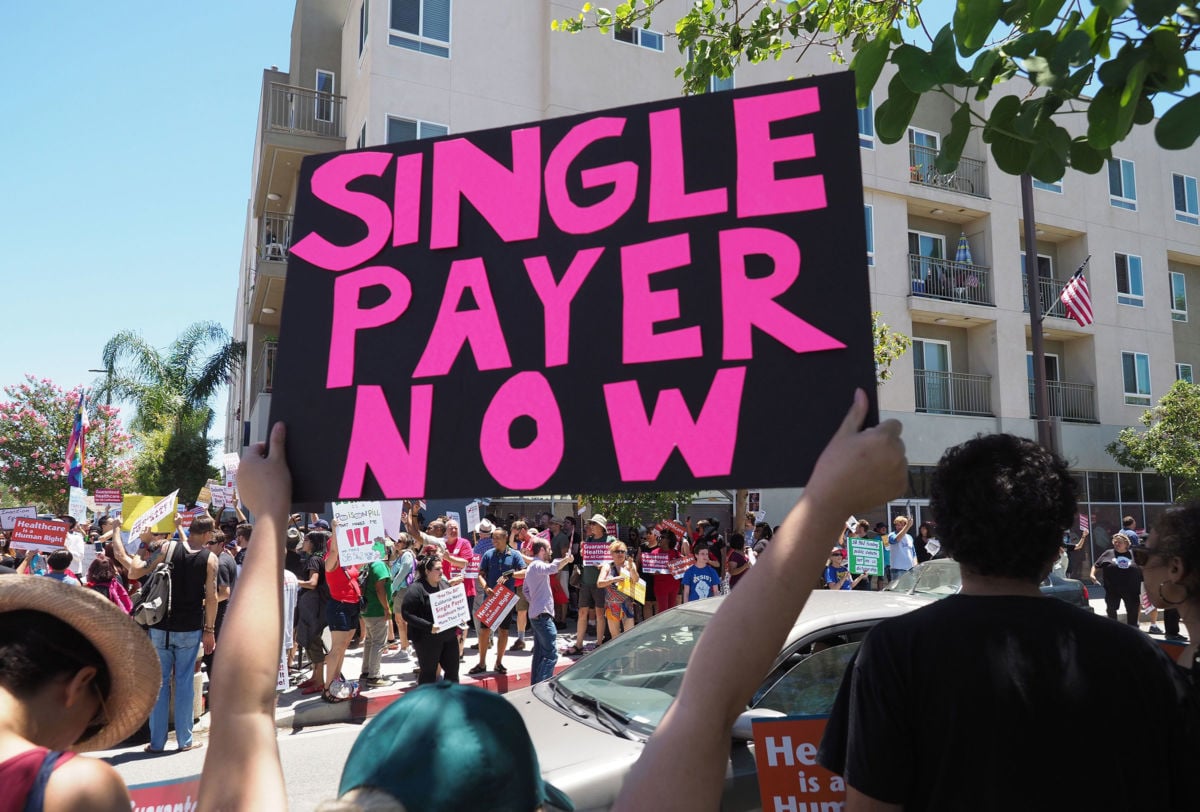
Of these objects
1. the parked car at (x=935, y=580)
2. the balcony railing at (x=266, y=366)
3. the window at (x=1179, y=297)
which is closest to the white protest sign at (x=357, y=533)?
the parked car at (x=935, y=580)

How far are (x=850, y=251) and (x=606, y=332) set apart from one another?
57 centimetres

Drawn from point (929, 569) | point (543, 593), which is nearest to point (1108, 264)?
point (929, 569)

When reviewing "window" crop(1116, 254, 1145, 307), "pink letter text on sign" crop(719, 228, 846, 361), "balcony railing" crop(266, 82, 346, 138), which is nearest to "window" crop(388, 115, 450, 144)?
"balcony railing" crop(266, 82, 346, 138)

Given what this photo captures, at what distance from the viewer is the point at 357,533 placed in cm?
978

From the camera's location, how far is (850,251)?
177cm

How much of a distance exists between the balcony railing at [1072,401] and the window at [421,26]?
19.1 metres

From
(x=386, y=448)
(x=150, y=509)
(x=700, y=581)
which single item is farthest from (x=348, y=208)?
(x=150, y=509)

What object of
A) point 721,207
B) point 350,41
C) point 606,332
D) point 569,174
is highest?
point 350,41

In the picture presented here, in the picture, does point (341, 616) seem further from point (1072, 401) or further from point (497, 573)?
point (1072, 401)

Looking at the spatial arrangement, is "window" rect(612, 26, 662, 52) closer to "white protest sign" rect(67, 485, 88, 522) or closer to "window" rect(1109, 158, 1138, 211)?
"window" rect(1109, 158, 1138, 211)

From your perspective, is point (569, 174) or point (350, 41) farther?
point (350, 41)

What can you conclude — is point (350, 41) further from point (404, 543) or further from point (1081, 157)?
point (1081, 157)

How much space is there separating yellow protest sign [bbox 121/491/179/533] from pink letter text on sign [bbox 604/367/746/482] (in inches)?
427

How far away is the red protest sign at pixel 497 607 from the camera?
35.0 feet
